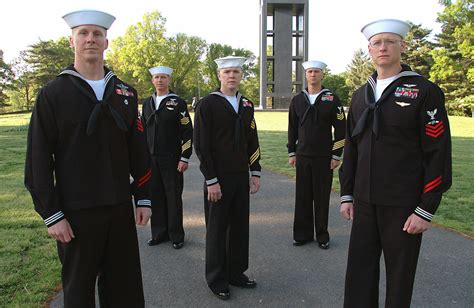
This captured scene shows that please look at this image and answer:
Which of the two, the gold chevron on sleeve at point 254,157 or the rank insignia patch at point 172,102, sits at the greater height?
the rank insignia patch at point 172,102

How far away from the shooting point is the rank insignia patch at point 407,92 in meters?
→ 2.89

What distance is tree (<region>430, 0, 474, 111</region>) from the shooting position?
35.3 m

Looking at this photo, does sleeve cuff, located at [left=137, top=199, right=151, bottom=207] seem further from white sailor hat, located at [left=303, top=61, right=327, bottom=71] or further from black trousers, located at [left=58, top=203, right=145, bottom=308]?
white sailor hat, located at [left=303, top=61, right=327, bottom=71]

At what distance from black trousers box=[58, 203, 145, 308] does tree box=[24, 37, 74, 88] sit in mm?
68630

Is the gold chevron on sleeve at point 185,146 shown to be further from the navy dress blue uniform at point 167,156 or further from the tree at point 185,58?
the tree at point 185,58

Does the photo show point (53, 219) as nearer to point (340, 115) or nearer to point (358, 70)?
point (340, 115)

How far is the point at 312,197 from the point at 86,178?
12.1ft

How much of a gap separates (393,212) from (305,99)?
116 inches

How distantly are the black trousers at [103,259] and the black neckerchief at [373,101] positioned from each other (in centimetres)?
186

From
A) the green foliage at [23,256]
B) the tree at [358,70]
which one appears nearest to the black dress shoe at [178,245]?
the green foliage at [23,256]

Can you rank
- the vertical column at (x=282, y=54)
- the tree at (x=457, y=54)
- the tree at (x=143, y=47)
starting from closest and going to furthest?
the tree at (x=457, y=54), the vertical column at (x=282, y=54), the tree at (x=143, y=47)

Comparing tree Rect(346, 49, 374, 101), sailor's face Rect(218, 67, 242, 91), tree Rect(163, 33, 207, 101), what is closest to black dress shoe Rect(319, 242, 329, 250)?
sailor's face Rect(218, 67, 242, 91)

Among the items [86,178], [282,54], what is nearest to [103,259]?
[86,178]

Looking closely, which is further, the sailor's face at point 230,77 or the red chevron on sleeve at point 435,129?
the sailor's face at point 230,77
